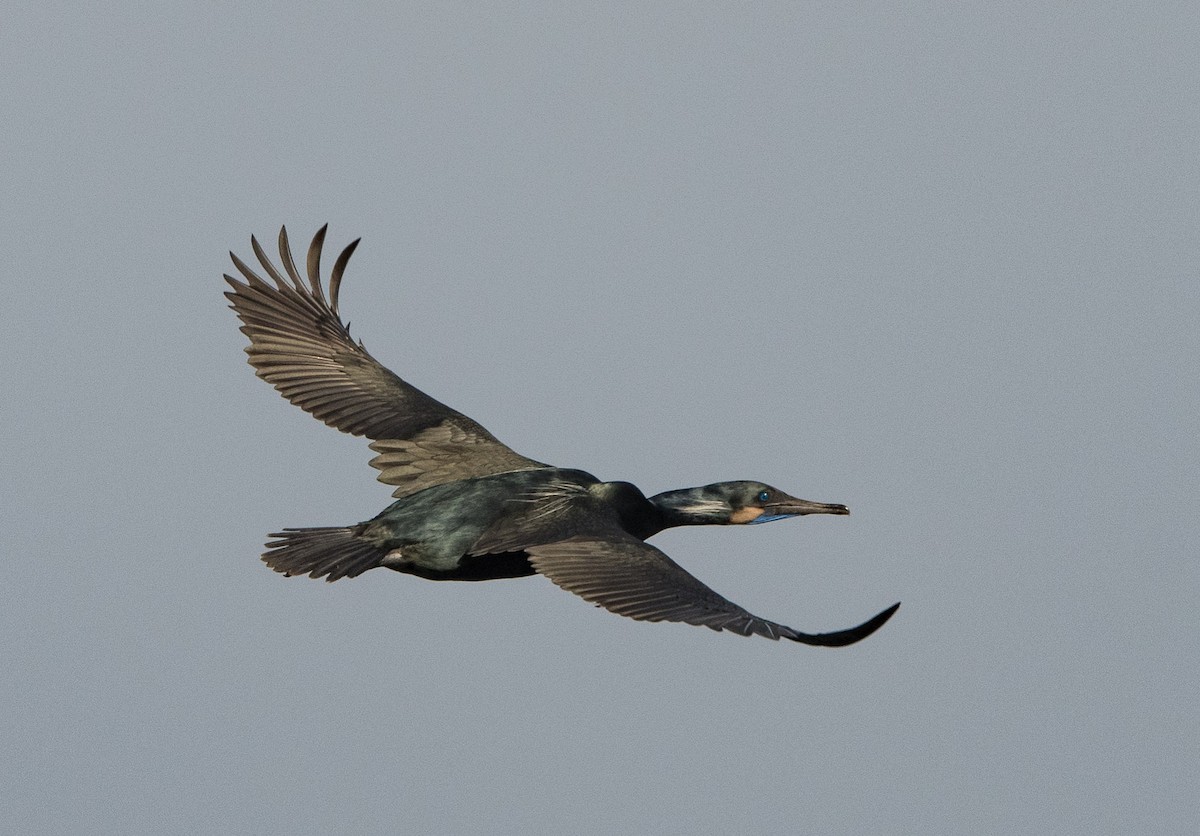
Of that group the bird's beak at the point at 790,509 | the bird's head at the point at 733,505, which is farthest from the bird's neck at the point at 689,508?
the bird's beak at the point at 790,509

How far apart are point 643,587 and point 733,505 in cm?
189

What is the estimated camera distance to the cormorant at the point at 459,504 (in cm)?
1014

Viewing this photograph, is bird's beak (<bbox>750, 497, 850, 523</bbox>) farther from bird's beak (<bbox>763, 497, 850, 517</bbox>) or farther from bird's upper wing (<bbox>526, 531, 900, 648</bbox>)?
bird's upper wing (<bbox>526, 531, 900, 648</bbox>)

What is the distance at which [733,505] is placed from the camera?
11852 millimetres

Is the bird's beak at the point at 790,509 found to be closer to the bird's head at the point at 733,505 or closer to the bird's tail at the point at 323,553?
the bird's head at the point at 733,505

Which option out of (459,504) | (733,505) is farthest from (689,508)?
(459,504)

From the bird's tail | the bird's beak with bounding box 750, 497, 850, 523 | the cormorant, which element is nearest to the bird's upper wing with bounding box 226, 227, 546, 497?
the cormorant

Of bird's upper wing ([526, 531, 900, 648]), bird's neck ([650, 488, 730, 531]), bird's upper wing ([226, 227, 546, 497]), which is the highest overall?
bird's upper wing ([226, 227, 546, 497])

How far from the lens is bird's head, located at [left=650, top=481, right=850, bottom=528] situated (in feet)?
38.7

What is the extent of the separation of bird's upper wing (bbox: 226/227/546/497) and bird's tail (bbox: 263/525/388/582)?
0.75 m

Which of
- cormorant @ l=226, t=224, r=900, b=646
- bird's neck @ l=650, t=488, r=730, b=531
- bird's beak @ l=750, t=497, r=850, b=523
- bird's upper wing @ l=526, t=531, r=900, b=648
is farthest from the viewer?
bird's beak @ l=750, t=497, r=850, b=523

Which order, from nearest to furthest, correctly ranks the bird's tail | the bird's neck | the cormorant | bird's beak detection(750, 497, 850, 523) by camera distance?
the cormorant
the bird's tail
the bird's neck
bird's beak detection(750, 497, 850, 523)

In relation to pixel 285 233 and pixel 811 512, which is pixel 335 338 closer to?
pixel 285 233

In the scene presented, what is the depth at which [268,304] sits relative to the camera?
13.0 meters
